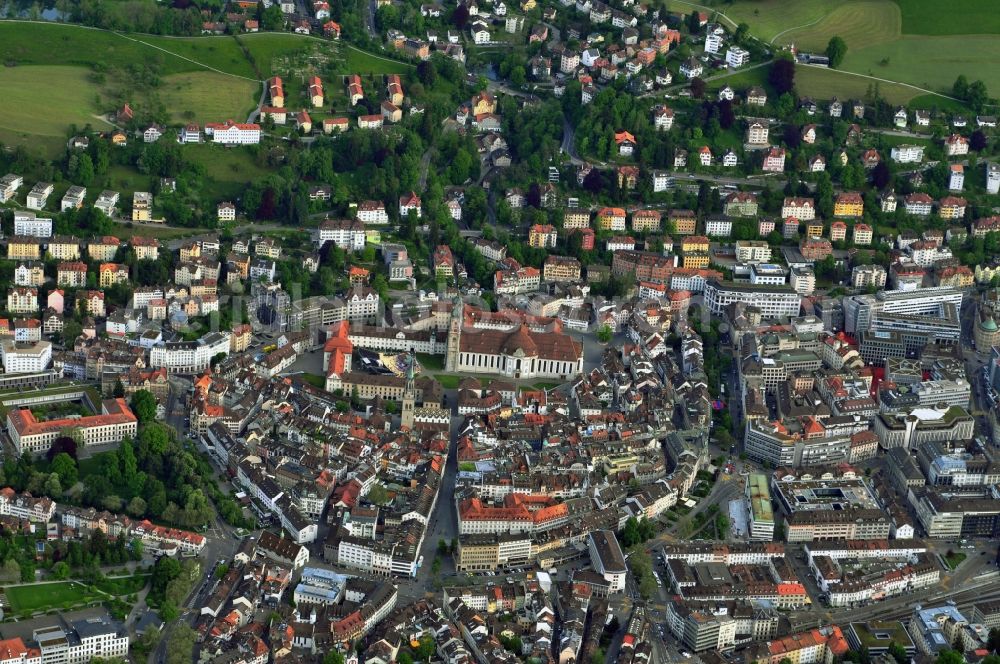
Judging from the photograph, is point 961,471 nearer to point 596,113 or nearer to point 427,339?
point 427,339

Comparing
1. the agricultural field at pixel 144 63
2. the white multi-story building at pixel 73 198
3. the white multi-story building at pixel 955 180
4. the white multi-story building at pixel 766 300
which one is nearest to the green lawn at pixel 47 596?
the white multi-story building at pixel 73 198

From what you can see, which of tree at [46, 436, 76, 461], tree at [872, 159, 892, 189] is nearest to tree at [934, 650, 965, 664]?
tree at [46, 436, 76, 461]

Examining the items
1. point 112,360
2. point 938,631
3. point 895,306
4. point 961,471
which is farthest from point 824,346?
point 112,360

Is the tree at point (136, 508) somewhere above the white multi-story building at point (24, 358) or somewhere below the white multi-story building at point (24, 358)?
below

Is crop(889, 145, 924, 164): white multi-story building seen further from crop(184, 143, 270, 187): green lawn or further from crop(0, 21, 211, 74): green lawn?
crop(0, 21, 211, 74): green lawn

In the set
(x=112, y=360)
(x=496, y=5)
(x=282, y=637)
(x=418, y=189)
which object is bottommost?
(x=282, y=637)

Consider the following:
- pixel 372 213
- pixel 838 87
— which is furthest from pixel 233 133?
pixel 838 87

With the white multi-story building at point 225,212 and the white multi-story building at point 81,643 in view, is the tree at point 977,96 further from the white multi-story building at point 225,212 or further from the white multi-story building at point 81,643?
the white multi-story building at point 81,643
